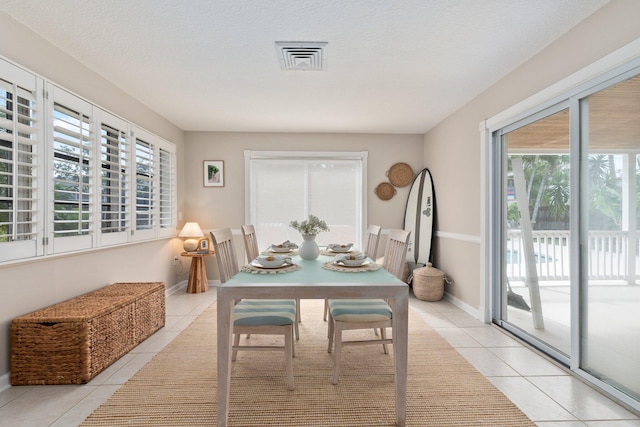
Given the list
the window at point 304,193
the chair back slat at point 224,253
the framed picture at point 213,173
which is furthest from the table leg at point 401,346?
the framed picture at point 213,173

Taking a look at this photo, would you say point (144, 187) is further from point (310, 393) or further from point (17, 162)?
point (310, 393)

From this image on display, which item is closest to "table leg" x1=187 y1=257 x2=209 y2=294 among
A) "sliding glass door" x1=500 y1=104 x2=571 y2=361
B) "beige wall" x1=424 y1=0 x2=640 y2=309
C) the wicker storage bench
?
the wicker storage bench

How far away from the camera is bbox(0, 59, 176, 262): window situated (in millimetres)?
2125

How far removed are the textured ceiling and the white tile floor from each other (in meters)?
2.39

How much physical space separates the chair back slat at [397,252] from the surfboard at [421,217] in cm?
203

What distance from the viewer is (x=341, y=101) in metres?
3.76

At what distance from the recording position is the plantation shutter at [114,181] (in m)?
3.08

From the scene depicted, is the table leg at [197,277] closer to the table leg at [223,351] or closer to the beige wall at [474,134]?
the table leg at [223,351]

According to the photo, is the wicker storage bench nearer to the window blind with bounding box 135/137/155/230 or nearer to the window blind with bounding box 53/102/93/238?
the window blind with bounding box 53/102/93/238

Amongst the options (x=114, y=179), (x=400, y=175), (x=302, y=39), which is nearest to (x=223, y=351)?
(x=302, y=39)

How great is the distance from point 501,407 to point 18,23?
3.88 m

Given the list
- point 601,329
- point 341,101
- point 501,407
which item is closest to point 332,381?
point 501,407

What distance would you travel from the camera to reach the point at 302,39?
2447mm

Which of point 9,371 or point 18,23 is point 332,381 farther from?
point 18,23
